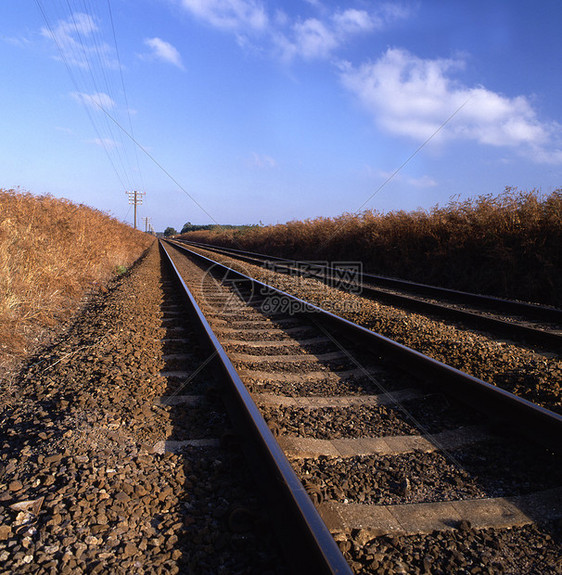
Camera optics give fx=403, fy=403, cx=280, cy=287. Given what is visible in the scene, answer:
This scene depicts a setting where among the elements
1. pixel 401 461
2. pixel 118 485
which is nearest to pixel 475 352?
pixel 401 461

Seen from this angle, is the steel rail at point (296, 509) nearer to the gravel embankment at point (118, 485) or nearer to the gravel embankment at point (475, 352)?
the gravel embankment at point (118, 485)

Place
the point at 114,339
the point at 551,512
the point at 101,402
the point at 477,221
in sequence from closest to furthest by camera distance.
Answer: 1. the point at 551,512
2. the point at 101,402
3. the point at 114,339
4. the point at 477,221

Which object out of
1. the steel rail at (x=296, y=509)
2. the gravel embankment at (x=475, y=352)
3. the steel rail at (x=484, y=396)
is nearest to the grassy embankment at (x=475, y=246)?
the gravel embankment at (x=475, y=352)

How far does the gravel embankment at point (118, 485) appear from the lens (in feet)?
5.48

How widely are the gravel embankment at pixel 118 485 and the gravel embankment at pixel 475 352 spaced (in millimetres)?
2571

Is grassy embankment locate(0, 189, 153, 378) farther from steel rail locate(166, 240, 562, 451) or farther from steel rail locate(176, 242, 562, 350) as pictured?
steel rail locate(176, 242, 562, 350)

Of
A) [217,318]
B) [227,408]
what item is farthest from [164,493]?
[217,318]

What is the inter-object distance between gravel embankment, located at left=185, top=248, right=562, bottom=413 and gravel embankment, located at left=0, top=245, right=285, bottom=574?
257 cm

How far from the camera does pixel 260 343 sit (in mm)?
5195

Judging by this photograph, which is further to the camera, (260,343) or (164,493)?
(260,343)

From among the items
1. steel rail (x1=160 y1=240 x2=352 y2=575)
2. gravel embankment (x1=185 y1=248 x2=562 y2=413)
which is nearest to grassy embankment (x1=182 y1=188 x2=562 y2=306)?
gravel embankment (x1=185 y1=248 x2=562 y2=413)

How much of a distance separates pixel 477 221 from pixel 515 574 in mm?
11405

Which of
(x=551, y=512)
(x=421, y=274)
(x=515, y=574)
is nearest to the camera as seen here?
(x=515, y=574)

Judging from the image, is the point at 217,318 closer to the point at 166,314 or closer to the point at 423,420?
the point at 166,314
